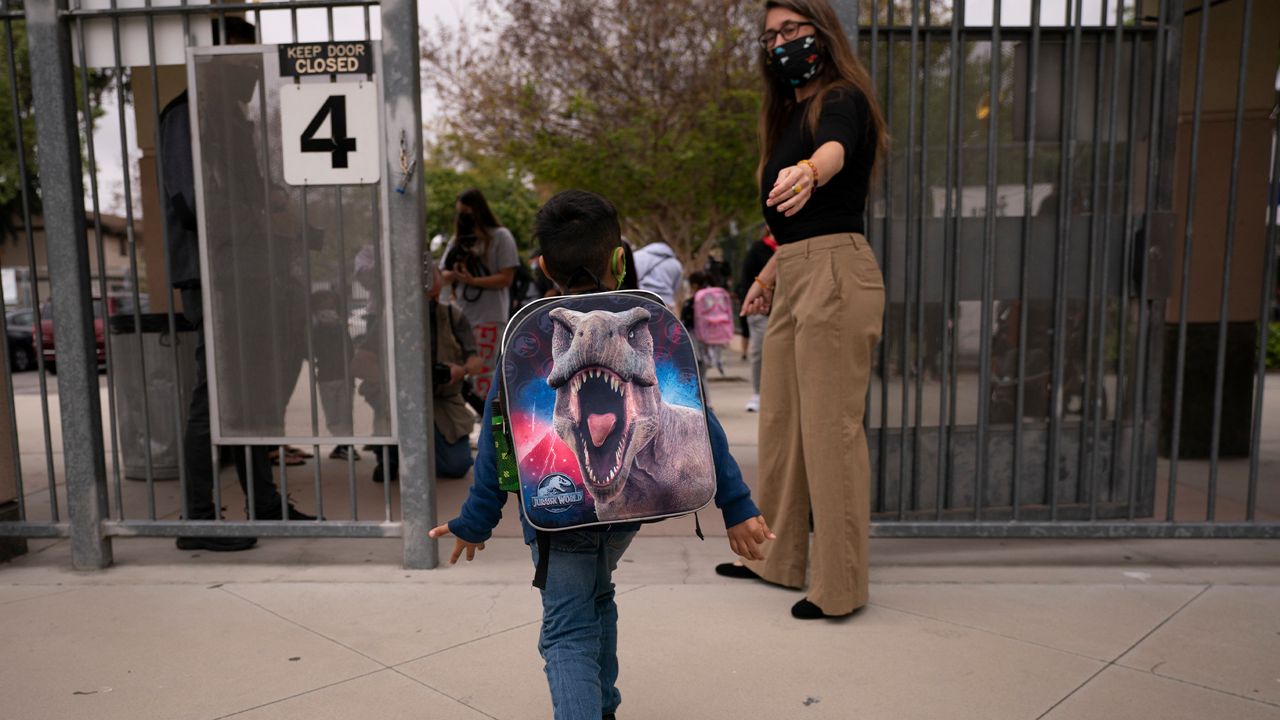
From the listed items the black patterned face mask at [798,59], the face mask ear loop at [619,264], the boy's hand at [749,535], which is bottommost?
the boy's hand at [749,535]

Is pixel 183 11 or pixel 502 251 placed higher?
pixel 183 11

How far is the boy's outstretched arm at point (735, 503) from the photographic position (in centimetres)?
221

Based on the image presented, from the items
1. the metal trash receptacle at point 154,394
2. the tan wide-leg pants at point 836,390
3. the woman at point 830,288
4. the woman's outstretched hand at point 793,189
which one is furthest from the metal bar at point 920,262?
the metal trash receptacle at point 154,394

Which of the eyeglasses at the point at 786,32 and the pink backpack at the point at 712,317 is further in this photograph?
the pink backpack at the point at 712,317

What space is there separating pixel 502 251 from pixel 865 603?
4019 mm

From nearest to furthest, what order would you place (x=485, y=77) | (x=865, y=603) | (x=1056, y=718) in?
(x=1056, y=718) < (x=865, y=603) < (x=485, y=77)

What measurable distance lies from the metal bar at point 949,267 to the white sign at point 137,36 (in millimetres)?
3098

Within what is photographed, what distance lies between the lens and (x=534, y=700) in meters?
2.69

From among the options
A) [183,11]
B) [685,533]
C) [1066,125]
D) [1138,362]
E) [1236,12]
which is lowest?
[685,533]

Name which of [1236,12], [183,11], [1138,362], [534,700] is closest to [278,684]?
[534,700]

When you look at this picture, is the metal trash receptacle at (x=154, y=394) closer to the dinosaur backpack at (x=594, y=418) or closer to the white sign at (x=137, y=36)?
the white sign at (x=137, y=36)

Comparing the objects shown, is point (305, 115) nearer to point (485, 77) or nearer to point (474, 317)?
point (474, 317)

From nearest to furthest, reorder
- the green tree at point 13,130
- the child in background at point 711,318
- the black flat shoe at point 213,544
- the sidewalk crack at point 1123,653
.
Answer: the sidewalk crack at point 1123,653 → the black flat shoe at point 213,544 → the child in background at point 711,318 → the green tree at point 13,130

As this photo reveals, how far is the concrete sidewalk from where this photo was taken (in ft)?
8.78
